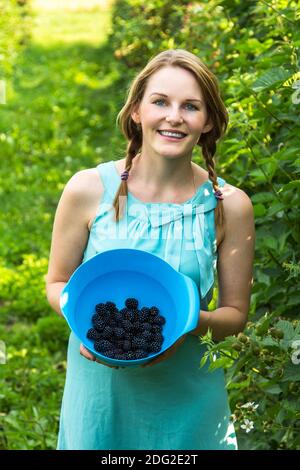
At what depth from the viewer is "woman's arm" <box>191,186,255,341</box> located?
2.38 metres

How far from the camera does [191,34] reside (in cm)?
458

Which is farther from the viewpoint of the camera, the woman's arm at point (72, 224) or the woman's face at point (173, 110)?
the woman's arm at point (72, 224)

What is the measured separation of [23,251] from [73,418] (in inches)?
124

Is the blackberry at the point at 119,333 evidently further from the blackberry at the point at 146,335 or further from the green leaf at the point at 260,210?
the green leaf at the point at 260,210

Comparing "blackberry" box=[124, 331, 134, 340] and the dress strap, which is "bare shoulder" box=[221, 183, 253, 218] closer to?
the dress strap

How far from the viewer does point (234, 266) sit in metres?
2.41

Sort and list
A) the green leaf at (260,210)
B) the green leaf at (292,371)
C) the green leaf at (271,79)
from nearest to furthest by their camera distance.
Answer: the green leaf at (292,371)
the green leaf at (271,79)
the green leaf at (260,210)

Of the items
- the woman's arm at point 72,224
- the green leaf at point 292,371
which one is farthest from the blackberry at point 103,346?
the green leaf at point 292,371

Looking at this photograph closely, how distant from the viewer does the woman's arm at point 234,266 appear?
2383 mm

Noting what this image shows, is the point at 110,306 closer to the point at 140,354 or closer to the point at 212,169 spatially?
the point at 140,354

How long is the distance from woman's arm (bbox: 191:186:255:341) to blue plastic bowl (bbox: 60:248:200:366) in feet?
0.35

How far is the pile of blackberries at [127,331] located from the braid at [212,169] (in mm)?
283

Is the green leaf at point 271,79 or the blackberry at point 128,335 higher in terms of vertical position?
the green leaf at point 271,79

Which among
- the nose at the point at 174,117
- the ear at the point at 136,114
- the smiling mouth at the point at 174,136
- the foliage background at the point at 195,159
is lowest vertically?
the foliage background at the point at 195,159
